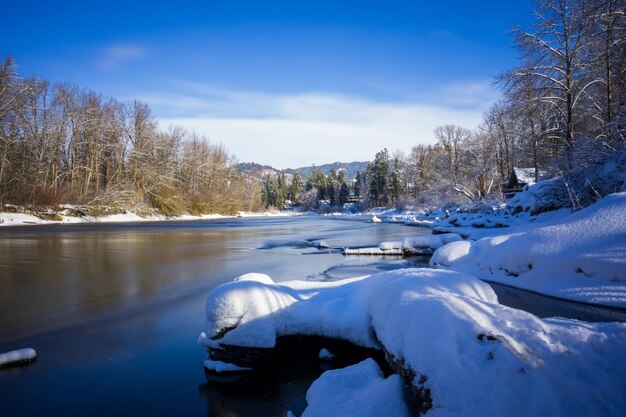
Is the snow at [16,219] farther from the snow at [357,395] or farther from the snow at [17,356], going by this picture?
the snow at [357,395]

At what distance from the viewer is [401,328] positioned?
355cm

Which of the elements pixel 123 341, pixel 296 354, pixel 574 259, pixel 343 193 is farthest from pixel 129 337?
pixel 343 193

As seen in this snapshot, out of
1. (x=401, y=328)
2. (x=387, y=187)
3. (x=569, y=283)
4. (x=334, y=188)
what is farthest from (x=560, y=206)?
(x=334, y=188)

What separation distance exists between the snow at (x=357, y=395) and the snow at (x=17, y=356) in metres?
4.57

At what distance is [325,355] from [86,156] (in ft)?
176

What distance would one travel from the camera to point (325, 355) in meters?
5.30

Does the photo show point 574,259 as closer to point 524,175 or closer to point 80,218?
point 524,175

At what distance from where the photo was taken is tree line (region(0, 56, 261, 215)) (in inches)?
1439

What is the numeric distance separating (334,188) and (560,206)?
88.5 meters

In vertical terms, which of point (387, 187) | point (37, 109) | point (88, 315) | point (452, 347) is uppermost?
point (37, 109)

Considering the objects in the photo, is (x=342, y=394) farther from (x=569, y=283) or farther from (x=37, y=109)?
(x=37, y=109)

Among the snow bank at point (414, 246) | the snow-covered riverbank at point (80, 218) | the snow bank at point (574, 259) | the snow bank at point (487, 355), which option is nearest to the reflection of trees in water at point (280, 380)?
the snow bank at point (487, 355)

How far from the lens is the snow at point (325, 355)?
207 inches

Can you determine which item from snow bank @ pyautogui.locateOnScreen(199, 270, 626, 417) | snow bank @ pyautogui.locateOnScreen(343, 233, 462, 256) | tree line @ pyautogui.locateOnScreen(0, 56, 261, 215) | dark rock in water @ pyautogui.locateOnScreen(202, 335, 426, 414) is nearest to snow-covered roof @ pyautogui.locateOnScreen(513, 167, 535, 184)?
snow bank @ pyautogui.locateOnScreen(343, 233, 462, 256)
